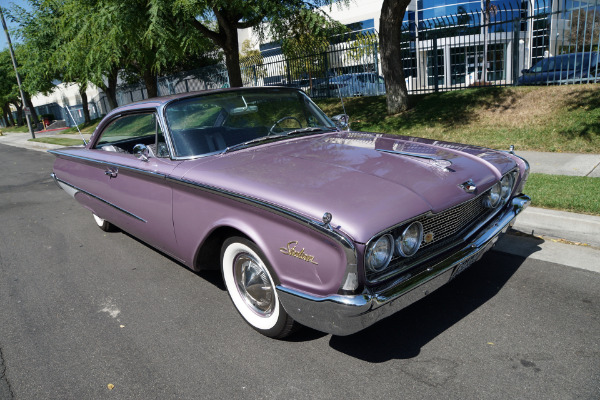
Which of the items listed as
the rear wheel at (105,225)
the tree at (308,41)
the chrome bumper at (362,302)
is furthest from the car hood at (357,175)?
the tree at (308,41)

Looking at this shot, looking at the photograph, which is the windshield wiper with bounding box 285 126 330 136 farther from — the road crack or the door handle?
the road crack

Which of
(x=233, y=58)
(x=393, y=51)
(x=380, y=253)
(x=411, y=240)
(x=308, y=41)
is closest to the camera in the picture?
(x=380, y=253)

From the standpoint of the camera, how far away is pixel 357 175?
2.83 m

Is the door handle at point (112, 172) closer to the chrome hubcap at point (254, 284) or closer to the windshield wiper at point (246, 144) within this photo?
the windshield wiper at point (246, 144)

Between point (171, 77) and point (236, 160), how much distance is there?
20.0 m

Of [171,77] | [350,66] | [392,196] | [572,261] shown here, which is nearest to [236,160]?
[392,196]

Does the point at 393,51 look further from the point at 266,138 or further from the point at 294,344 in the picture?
the point at 294,344

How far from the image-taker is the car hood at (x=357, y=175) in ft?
8.05

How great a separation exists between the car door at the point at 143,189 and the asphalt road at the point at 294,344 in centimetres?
52

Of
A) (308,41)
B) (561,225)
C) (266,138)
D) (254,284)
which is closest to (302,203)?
(254,284)

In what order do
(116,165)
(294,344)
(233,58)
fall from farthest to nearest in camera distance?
(233,58)
(116,165)
(294,344)

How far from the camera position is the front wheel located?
291 centimetres

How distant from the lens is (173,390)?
263 cm

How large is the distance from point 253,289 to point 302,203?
90 centimetres
